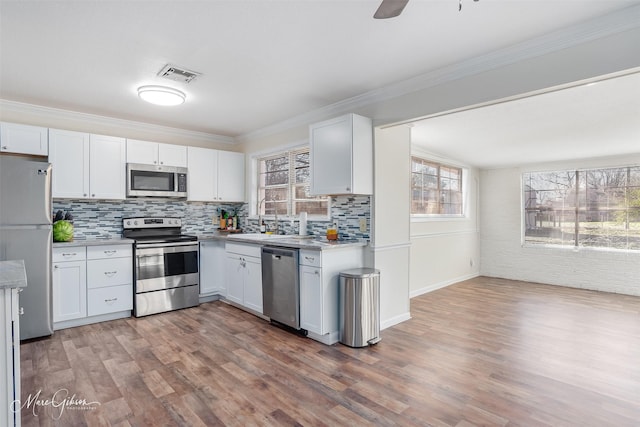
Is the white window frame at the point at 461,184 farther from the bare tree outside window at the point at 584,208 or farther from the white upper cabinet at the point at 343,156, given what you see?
the white upper cabinet at the point at 343,156

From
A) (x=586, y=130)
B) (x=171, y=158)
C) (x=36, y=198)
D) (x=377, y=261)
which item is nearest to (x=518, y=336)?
(x=377, y=261)

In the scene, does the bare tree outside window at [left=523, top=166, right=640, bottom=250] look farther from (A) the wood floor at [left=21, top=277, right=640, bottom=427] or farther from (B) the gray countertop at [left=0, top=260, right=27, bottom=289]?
(B) the gray countertop at [left=0, top=260, right=27, bottom=289]

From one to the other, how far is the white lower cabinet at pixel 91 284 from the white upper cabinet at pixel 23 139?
43.7 inches

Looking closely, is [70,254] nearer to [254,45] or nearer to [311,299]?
[311,299]

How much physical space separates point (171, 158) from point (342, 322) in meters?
3.22

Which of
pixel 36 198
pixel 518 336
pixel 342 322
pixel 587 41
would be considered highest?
pixel 587 41

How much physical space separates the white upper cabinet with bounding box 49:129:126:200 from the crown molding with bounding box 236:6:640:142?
258cm

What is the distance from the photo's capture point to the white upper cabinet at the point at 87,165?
12.3 ft

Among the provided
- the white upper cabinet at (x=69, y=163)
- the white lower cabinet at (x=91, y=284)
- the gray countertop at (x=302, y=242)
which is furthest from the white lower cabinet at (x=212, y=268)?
the white upper cabinet at (x=69, y=163)

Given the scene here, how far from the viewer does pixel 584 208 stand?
5.96 metres

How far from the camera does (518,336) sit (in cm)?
342

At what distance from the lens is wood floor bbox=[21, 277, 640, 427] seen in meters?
2.07

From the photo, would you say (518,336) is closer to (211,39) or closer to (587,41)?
(587,41)

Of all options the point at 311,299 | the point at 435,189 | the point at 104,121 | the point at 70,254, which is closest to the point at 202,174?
the point at 104,121
